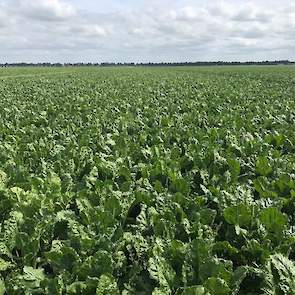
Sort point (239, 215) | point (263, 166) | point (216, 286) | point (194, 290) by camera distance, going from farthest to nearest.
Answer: point (263, 166) < point (239, 215) < point (216, 286) < point (194, 290)

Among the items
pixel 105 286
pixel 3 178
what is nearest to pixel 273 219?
pixel 105 286

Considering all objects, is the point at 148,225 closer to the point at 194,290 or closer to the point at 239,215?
the point at 239,215

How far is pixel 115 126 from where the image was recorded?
1093 centimetres

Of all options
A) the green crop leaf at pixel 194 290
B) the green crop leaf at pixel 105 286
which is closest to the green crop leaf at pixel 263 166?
the green crop leaf at pixel 194 290

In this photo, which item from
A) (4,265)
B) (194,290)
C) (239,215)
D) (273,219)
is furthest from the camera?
(239,215)

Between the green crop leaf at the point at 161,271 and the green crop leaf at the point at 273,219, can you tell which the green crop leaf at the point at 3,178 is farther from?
the green crop leaf at the point at 273,219

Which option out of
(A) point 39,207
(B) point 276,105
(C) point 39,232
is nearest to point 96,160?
(A) point 39,207

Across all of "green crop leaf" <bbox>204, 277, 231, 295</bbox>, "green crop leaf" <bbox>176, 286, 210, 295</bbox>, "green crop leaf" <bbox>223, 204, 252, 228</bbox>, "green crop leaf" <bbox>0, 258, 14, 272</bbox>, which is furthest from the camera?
"green crop leaf" <bbox>223, 204, 252, 228</bbox>

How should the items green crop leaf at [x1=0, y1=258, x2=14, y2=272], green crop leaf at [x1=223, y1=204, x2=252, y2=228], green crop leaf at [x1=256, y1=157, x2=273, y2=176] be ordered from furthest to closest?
green crop leaf at [x1=256, y1=157, x2=273, y2=176], green crop leaf at [x1=223, y1=204, x2=252, y2=228], green crop leaf at [x1=0, y1=258, x2=14, y2=272]

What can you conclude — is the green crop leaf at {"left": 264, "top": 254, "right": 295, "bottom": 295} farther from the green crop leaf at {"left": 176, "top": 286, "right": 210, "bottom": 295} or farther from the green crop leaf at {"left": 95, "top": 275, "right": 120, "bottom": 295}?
the green crop leaf at {"left": 95, "top": 275, "right": 120, "bottom": 295}

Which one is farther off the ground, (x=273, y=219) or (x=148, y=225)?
(x=273, y=219)

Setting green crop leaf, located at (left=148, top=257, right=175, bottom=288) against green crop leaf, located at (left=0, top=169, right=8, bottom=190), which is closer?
green crop leaf, located at (left=148, top=257, right=175, bottom=288)

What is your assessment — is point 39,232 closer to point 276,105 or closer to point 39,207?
point 39,207

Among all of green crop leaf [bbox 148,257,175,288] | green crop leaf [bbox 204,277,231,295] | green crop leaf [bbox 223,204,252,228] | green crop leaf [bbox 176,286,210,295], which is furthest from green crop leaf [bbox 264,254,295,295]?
green crop leaf [bbox 223,204,252,228]
